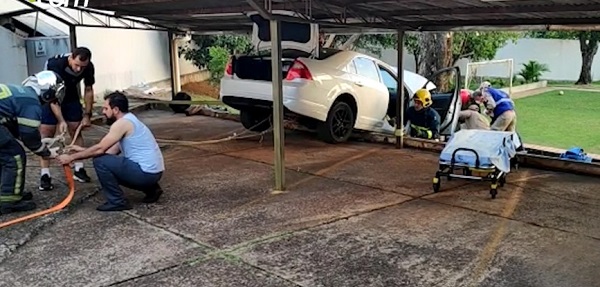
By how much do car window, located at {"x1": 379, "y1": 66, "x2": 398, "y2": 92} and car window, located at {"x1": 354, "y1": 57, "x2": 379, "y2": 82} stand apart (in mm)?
199

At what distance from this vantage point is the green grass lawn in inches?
439

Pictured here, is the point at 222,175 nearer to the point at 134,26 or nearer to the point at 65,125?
the point at 65,125

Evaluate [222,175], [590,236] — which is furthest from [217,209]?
[590,236]

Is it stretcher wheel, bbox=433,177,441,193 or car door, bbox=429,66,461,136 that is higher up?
car door, bbox=429,66,461,136

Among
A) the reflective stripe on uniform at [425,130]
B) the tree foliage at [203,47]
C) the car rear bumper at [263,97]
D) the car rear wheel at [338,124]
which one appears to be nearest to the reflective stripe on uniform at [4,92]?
the car rear bumper at [263,97]

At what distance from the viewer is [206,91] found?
16.7 metres

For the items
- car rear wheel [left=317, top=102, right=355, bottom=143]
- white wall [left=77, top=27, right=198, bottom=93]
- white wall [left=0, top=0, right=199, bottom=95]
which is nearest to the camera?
car rear wheel [left=317, top=102, right=355, bottom=143]

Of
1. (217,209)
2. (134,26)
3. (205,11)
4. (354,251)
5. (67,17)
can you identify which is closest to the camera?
(354,251)

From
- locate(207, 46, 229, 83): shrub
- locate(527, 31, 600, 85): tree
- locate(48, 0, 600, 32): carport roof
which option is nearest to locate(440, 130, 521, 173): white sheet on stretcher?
locate(48, 0, 600, 32): carport roof

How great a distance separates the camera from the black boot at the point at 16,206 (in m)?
4.87

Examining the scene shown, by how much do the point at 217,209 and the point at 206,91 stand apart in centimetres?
1193

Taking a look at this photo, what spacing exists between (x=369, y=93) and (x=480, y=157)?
3.48 meters

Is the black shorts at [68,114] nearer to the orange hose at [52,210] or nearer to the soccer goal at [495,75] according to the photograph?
the orange hose at [52,210]

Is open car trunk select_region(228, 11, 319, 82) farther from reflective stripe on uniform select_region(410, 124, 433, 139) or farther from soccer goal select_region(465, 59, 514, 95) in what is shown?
soccer goal select_region(465, 59, 514, 95)
